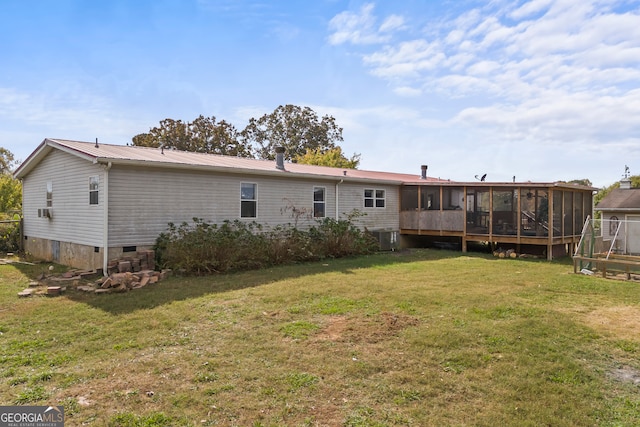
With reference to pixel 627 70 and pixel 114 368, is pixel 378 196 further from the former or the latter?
pixel 114 368

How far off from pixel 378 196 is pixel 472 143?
664cm

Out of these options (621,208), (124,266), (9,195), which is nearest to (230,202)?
(124,266)

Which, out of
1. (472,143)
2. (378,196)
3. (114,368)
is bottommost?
(114,368)

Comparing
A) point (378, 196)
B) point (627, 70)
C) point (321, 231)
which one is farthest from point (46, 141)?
point (627, 70)

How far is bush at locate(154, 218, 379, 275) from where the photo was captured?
960 cm

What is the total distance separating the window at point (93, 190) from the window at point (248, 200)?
156 inches

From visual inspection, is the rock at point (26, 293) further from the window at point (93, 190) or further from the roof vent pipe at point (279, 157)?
the roof vent pipe at point (279, 157)

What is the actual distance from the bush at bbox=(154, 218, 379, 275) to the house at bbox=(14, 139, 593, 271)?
16.8 inches

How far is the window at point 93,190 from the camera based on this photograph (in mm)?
10133

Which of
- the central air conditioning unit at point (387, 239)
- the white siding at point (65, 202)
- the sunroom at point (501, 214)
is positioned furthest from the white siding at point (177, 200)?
the sunroom at point (501, 214)

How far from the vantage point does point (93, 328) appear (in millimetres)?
5441

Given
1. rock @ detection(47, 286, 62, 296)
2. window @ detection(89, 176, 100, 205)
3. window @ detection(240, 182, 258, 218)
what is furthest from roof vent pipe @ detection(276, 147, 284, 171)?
rock @ detection(47, 286, 62, 296)

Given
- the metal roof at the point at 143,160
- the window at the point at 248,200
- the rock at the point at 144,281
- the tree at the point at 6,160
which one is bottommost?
the rock at the point at 144,281

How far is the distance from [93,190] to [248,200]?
14.0 feet
